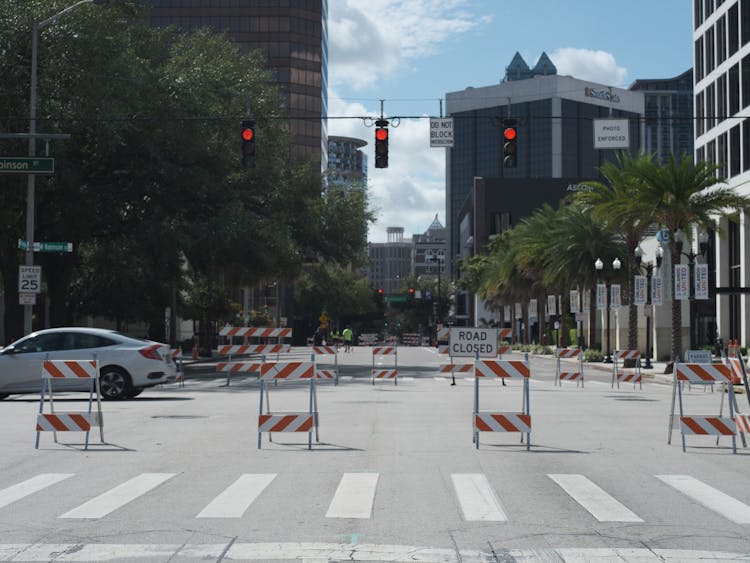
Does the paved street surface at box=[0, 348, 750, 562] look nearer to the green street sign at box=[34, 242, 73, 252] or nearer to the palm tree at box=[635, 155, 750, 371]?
the green street sign at box=[34, 242, 73, 252]

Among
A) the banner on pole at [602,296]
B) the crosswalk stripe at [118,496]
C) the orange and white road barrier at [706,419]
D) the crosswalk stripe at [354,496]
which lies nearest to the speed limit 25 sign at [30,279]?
the crosswalk stripe at [118,496]

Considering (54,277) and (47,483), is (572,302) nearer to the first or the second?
(54,277)

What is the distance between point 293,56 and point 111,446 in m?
104

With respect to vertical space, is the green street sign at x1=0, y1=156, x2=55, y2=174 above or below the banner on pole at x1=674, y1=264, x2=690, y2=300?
above

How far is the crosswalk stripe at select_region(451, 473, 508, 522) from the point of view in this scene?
9.07 metres

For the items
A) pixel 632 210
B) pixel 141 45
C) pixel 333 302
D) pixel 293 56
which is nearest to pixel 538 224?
pixel 632 210

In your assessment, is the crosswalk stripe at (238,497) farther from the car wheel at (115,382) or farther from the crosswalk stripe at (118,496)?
the car wheel at (115,382)

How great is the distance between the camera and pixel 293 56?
115 meters

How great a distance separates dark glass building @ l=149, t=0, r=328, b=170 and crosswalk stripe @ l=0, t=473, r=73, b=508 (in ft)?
330

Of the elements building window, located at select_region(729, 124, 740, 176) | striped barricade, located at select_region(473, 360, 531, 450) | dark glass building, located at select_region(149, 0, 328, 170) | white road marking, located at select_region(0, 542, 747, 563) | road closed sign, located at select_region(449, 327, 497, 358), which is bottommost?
white road marking, located at select_region(0, 542, 747, 563)

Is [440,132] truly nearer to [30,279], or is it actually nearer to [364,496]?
[30,279]

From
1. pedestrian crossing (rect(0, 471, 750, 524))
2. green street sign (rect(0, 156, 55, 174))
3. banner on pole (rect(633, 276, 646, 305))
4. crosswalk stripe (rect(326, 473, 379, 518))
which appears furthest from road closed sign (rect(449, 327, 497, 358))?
banner on pole (rect(633, 276, 646, 305))

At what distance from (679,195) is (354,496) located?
32.6 meters

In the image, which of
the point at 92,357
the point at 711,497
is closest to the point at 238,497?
the point at 711,497
